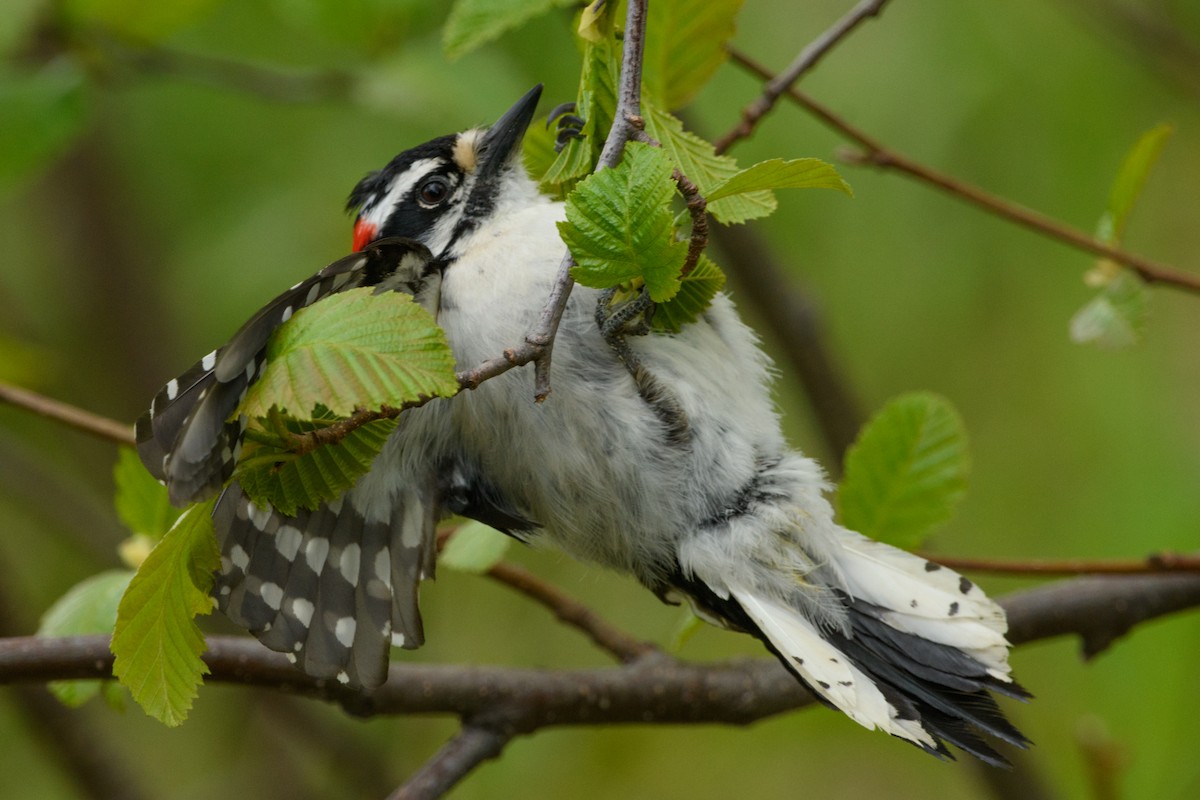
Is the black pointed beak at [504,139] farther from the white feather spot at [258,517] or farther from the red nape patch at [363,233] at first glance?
the white feather spot at [258,517]

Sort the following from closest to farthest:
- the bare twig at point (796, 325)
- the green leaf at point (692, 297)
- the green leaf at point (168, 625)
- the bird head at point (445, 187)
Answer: the green leaf at point (168, 625)
the green leaf at point (692, 297)
the bird head at point (445, 187)
the bare twig at point (796, 325)

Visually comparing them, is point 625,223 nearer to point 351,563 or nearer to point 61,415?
point 351,563

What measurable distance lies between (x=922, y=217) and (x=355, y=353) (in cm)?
348

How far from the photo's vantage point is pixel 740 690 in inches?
94.3

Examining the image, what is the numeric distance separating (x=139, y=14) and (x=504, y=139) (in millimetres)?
1007

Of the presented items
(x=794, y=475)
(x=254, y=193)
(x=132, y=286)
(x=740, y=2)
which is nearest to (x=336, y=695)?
(x=794, y=475)

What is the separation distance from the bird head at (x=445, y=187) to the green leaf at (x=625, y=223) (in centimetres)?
108

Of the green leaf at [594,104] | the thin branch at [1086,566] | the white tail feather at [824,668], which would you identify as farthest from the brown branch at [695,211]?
the thin branch at [1086,566]

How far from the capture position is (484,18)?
1997 millimetres

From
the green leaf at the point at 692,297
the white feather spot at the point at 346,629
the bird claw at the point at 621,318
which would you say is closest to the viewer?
the green leaf at the point at 692,297

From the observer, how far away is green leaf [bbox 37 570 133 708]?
7.07 feet

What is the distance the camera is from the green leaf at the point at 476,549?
2.24 m

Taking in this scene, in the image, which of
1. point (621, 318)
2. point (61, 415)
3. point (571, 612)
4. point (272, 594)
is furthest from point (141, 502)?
point (621, 318)

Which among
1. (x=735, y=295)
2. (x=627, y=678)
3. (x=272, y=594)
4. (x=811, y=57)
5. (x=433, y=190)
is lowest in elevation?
(x=735, y=295)
